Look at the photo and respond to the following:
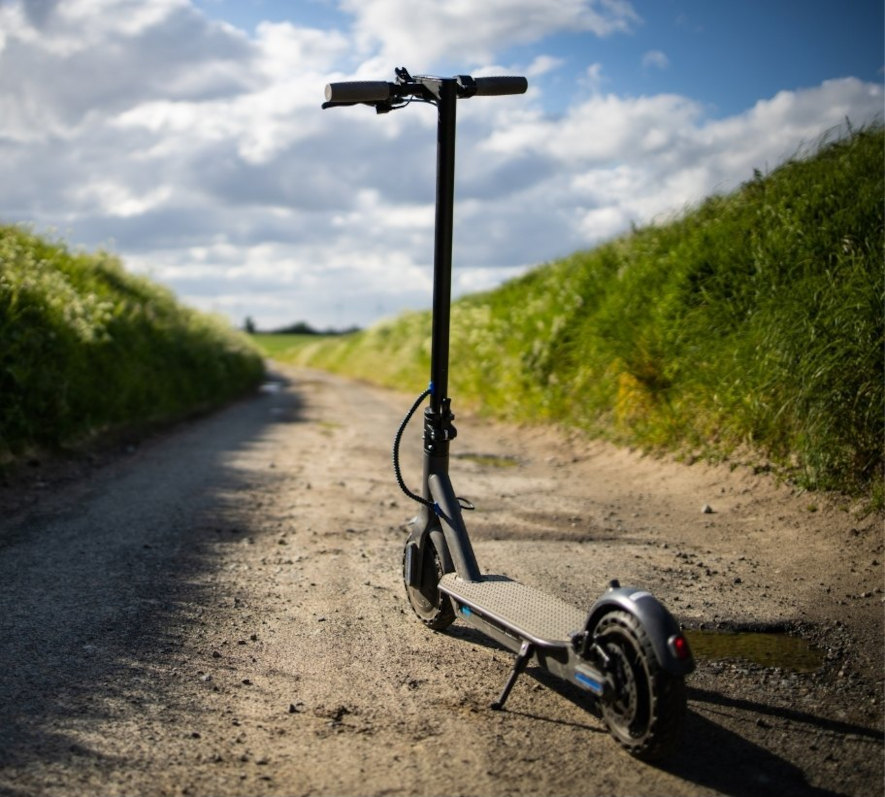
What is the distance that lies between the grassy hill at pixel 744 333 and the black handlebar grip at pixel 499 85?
11.7 feet

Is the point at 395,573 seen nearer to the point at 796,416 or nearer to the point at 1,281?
the point at 796,416

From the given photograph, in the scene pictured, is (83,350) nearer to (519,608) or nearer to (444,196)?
(444,196)

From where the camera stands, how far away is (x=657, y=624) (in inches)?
117

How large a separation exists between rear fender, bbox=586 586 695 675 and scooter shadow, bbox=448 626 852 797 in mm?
392

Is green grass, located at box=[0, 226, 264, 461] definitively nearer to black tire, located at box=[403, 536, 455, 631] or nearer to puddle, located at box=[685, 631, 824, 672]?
black tire, located at box=[403, 536, 455, 631]

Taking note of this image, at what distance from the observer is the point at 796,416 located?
6945 millimetres

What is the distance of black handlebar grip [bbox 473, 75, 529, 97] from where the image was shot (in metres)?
4.36

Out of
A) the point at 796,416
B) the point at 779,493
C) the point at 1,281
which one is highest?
the point at 1,281

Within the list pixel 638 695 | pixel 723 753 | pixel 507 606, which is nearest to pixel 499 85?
pixel 507 606

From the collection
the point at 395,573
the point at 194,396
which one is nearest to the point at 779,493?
the point at 395,573

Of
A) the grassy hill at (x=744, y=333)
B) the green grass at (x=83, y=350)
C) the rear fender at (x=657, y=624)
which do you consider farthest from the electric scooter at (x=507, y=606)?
the green grass at (x=83, y=350)

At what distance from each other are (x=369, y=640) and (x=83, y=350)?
27.6 ft

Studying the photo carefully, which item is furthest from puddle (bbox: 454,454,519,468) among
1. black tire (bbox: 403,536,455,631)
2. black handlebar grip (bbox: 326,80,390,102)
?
black handlebar grip (bbox: 326,80,390,102)

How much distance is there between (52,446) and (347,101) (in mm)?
7291
